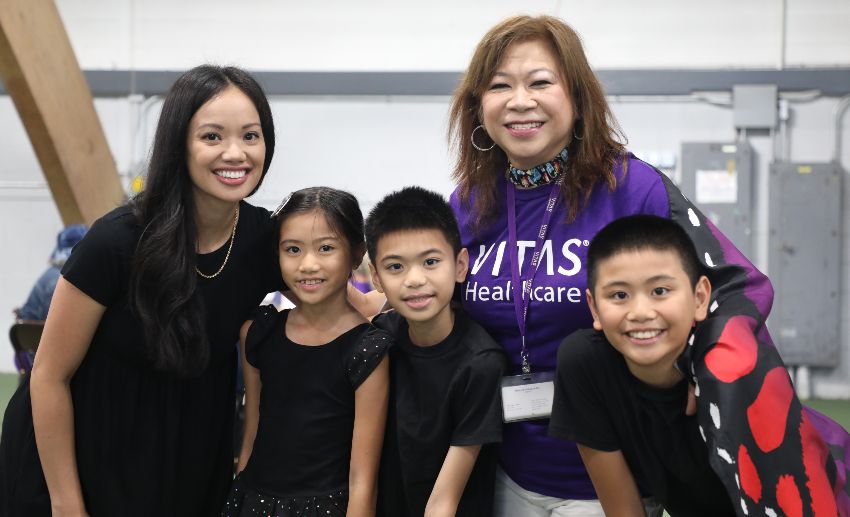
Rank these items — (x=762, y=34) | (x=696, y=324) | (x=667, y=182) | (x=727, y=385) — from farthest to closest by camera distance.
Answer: (x=762, y=34) < (x=667, y=182) < (x=696, y=324) < (x=727, y=385)

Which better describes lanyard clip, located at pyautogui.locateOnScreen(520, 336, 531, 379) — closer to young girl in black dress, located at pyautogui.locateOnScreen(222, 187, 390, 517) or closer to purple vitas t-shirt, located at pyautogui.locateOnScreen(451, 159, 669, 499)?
purple vitas t-shirt, located at pyautogui.locateOnScreen(451, 159, 669, 499)

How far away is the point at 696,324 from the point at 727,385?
191mm

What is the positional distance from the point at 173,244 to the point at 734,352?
1.16m

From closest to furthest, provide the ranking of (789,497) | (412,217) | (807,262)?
(789,497)
(412,217)
(807,262)

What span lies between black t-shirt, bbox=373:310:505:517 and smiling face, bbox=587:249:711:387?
0.31 m

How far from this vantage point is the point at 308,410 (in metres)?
1.90

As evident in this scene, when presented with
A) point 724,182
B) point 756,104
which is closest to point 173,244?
point 724,182

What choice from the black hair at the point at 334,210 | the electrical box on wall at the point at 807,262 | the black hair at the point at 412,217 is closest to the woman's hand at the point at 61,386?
the black hair at the point at 334,210

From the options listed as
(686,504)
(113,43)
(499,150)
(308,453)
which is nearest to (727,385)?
(686,504)

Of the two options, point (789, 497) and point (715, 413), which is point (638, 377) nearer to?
point (715, 413)

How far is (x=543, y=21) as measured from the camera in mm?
1783

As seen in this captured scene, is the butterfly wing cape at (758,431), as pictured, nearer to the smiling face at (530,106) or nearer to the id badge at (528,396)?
the id badge at (528,396)

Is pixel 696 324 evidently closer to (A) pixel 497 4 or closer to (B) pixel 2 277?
(A) pixel 497 4

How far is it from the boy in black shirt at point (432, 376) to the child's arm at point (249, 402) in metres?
0.34
